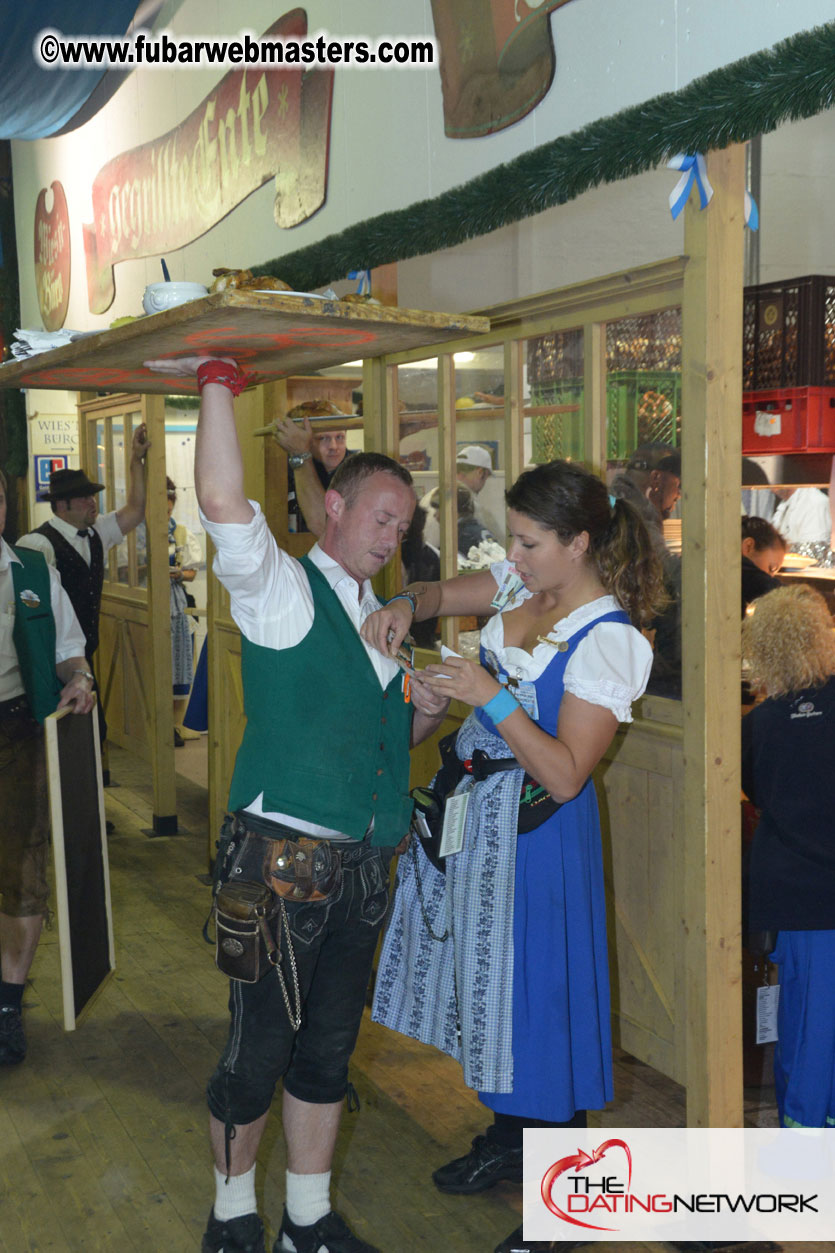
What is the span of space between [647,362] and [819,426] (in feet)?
4.26

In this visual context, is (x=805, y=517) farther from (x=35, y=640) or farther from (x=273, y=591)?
(x=273, y=591)

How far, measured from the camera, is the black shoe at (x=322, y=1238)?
8.09 feet

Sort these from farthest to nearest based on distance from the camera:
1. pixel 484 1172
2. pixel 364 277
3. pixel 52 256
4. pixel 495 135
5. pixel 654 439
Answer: pixel 52 256, pixel 364 277, pixel 495 135, pixel 654 439, pixel 484 1172

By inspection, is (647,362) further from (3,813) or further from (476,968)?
(3,813)

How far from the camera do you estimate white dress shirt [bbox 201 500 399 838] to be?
2119mm

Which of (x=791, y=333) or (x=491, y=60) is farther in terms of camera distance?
(x=791, y=333)

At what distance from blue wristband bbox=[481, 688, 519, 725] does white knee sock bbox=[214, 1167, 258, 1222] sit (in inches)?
42.2

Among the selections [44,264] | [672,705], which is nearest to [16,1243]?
[672,705]

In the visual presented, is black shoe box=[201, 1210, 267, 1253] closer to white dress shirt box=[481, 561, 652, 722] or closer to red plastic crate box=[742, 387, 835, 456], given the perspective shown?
white dress shirt box=[481, 561, 652, 722]

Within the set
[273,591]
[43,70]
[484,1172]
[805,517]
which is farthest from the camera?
[43,70]

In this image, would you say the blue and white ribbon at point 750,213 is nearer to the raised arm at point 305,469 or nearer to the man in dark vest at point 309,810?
the man in dark vest at point 309,810

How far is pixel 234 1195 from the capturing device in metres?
2.38

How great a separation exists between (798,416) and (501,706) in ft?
7.65

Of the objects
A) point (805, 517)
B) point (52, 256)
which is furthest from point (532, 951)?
point (52, 256)
